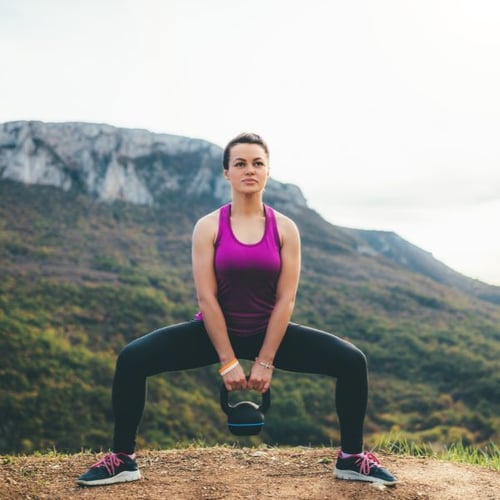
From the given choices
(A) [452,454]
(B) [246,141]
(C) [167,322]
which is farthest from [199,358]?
(C) [167,322]

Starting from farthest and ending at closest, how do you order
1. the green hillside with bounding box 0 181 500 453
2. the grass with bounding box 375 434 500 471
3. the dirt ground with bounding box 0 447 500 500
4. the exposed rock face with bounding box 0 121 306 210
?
the exposed rock face with bounding box 0 121 306 210 → the green hillside with bounding box 0 181 500 453 → the grass with bounding box 375 434 500 471 → the dirt ground with bounding box 0 447 500 500

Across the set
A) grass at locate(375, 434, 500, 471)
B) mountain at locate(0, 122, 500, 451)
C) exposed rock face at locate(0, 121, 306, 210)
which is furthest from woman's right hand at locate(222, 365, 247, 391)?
exposed rock face at locate(0, 121, 306, 210)

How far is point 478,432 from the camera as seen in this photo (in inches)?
1556

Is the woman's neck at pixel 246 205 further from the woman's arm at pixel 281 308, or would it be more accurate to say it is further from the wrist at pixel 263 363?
the wrist at pixel 263 363

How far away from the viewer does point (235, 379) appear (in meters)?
3.41

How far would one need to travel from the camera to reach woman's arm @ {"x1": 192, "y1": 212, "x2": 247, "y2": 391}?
3.46 m

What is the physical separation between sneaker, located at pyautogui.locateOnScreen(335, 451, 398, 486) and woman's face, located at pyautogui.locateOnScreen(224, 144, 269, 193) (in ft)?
6.14

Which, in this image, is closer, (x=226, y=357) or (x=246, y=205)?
(x=226, y=357)

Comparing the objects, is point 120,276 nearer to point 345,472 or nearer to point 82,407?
point 82,407

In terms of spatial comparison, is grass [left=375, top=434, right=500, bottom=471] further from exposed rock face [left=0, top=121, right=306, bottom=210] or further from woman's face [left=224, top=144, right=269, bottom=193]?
exposed rock face [left=0, top=121, right=306, bottom=210]

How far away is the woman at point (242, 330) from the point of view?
11.5 ft

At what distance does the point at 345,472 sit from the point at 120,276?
191 feet

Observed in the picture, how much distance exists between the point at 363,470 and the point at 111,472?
1.61 metres

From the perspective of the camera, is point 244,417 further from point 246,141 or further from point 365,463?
point 246,141
